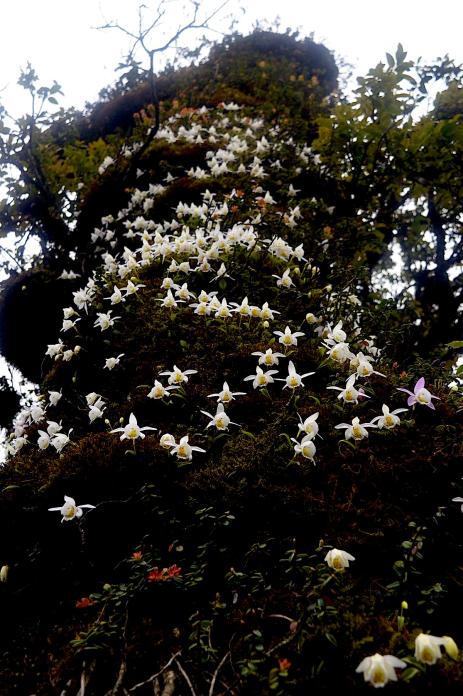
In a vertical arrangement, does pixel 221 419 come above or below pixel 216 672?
above

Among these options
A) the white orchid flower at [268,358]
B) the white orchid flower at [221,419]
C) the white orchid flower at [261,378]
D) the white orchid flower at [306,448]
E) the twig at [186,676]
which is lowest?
the twig at [186,676]

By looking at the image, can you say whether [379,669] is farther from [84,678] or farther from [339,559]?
[84,678]

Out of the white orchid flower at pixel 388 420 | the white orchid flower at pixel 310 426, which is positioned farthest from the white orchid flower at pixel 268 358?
the white orchid flower at pixel 388 420

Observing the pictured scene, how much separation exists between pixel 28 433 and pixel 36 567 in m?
1.45

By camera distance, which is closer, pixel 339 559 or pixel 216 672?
pixel 216 672

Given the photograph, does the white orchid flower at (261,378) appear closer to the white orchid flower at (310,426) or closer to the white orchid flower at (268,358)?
the white orchid flower at (268,358)

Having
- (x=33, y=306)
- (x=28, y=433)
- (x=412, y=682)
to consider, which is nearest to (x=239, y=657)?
(x=412, y=682)

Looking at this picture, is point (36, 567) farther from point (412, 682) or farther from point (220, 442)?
point (412, 682)

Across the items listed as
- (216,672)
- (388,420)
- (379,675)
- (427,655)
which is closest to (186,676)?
(216,672)

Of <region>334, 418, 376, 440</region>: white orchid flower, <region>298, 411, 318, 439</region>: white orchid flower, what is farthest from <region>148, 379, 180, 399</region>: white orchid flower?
<region>334, 418, 376, 440</region>: white orchid flower

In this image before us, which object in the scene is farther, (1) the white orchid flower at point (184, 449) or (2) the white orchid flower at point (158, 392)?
(2) the white orchid flower at point (158, 392)

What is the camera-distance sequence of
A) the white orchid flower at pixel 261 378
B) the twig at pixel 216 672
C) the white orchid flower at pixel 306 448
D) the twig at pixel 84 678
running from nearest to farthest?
the twig at pixel 216 672, the twig at pixel 84 678, the white orchid flower at pixel 306 448, the white orchid flower at pixel 261 378

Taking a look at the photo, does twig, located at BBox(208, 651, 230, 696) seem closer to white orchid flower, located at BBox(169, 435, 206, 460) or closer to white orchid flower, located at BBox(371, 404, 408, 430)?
white orchid flower, located at BBox(169, 435, 206, 460)

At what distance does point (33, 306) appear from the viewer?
260 inches
